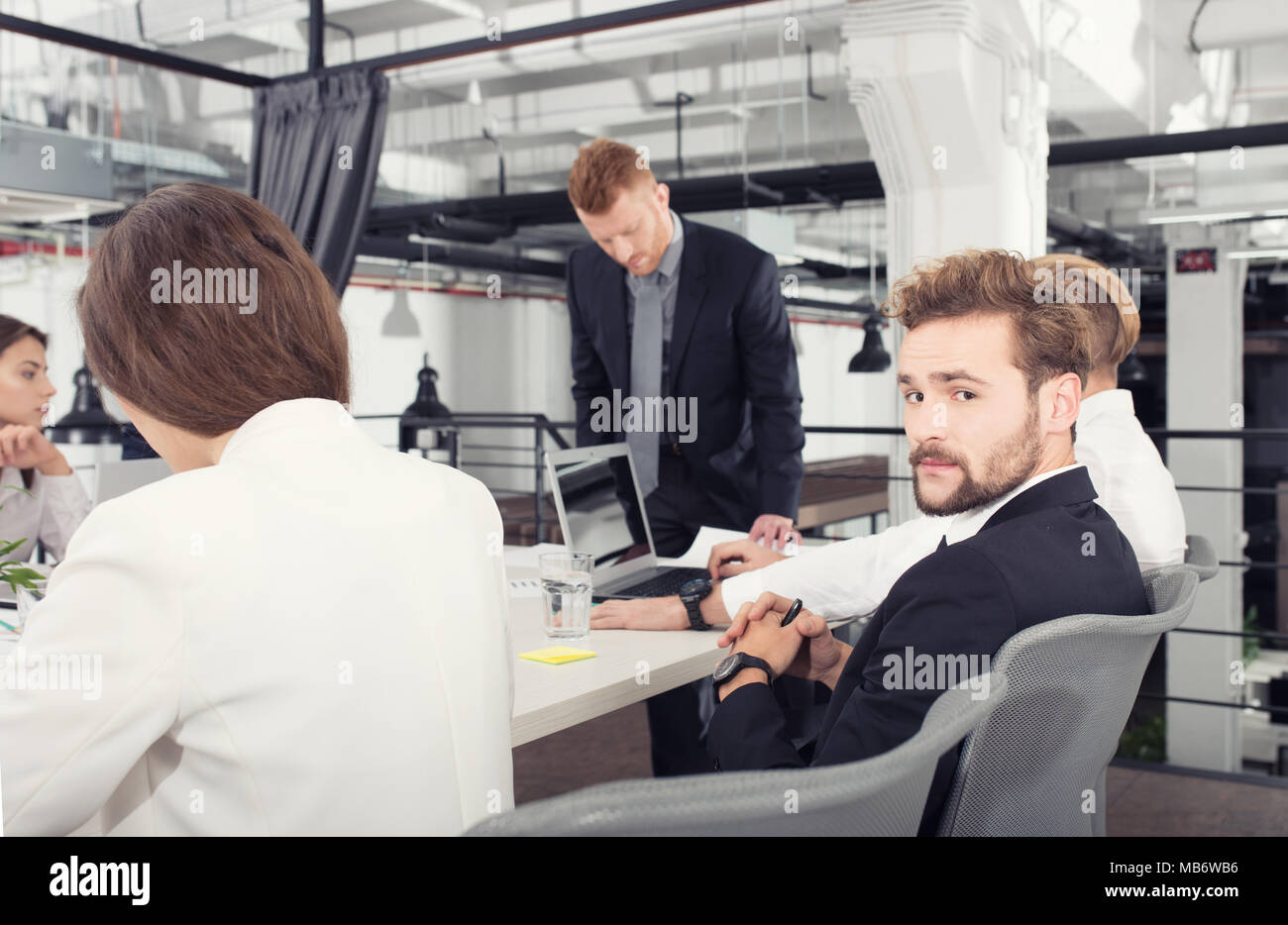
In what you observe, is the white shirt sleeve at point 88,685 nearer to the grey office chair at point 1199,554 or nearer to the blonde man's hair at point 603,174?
the grey office chair at point 1199,554

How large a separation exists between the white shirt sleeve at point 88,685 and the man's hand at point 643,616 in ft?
3.56

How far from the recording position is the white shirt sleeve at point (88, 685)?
849 millimetres

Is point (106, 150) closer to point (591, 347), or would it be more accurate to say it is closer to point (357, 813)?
point (591, 347)

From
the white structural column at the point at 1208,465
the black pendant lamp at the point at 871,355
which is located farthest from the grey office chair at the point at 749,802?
the black pendant lamp at the point at 871,355

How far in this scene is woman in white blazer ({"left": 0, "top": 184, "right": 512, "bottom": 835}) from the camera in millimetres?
859

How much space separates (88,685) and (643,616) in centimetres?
114

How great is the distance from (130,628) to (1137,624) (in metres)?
0.87

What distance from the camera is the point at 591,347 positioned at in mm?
3039

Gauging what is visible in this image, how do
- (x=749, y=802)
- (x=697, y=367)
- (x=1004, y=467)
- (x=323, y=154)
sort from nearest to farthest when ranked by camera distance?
1. (x=749, y=802)
2. (x=1004, y=467)
3. (x=697, y=367)
4. (x=323, y=154)

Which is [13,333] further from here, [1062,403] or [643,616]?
[1062,403]

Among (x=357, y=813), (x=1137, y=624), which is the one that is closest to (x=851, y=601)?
(x=1137, y=624)

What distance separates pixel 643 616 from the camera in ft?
6.27

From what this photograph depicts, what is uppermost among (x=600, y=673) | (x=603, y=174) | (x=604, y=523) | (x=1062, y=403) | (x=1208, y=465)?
(x=603, y=174)
